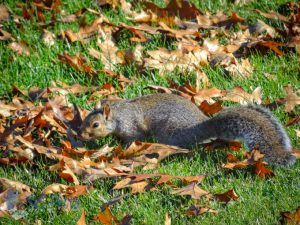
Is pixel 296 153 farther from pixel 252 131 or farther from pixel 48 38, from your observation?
pixel 48 38

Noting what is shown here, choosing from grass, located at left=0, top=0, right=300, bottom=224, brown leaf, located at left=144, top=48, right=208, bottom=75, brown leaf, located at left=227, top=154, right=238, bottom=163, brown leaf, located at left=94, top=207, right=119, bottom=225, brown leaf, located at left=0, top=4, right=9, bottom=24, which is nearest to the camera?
brown leaf, located at left=94, top=207, right=119, bottom=225

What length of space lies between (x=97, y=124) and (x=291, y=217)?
1.80m

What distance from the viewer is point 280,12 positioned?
6406 mm

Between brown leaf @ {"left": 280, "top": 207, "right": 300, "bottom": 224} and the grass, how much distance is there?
8 cm

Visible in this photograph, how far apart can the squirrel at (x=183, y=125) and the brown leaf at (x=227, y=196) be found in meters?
0.39

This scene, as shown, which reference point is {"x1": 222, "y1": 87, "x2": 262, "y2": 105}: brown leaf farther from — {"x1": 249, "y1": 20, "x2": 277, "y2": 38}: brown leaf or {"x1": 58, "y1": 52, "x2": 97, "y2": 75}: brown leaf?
{"x1": 58, "y1": 52, "x2": 97, "y2": 75}: brown leaf

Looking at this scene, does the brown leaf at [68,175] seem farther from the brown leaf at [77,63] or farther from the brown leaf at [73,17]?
the brown leaf at [73,17]

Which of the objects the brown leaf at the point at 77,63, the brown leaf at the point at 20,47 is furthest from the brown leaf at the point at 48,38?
the brown leaf at the point at 77,63

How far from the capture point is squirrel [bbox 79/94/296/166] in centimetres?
416

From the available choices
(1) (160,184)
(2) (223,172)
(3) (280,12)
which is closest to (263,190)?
(2) (223,172)

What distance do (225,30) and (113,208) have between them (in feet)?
8.95

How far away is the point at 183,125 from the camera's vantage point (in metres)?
4.78

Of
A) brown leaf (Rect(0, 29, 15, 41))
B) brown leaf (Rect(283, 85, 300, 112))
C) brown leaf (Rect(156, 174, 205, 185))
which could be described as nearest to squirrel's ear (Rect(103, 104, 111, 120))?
brown leaf (Rect(156, 174, 205, 185))

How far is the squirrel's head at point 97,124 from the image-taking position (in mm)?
4781
